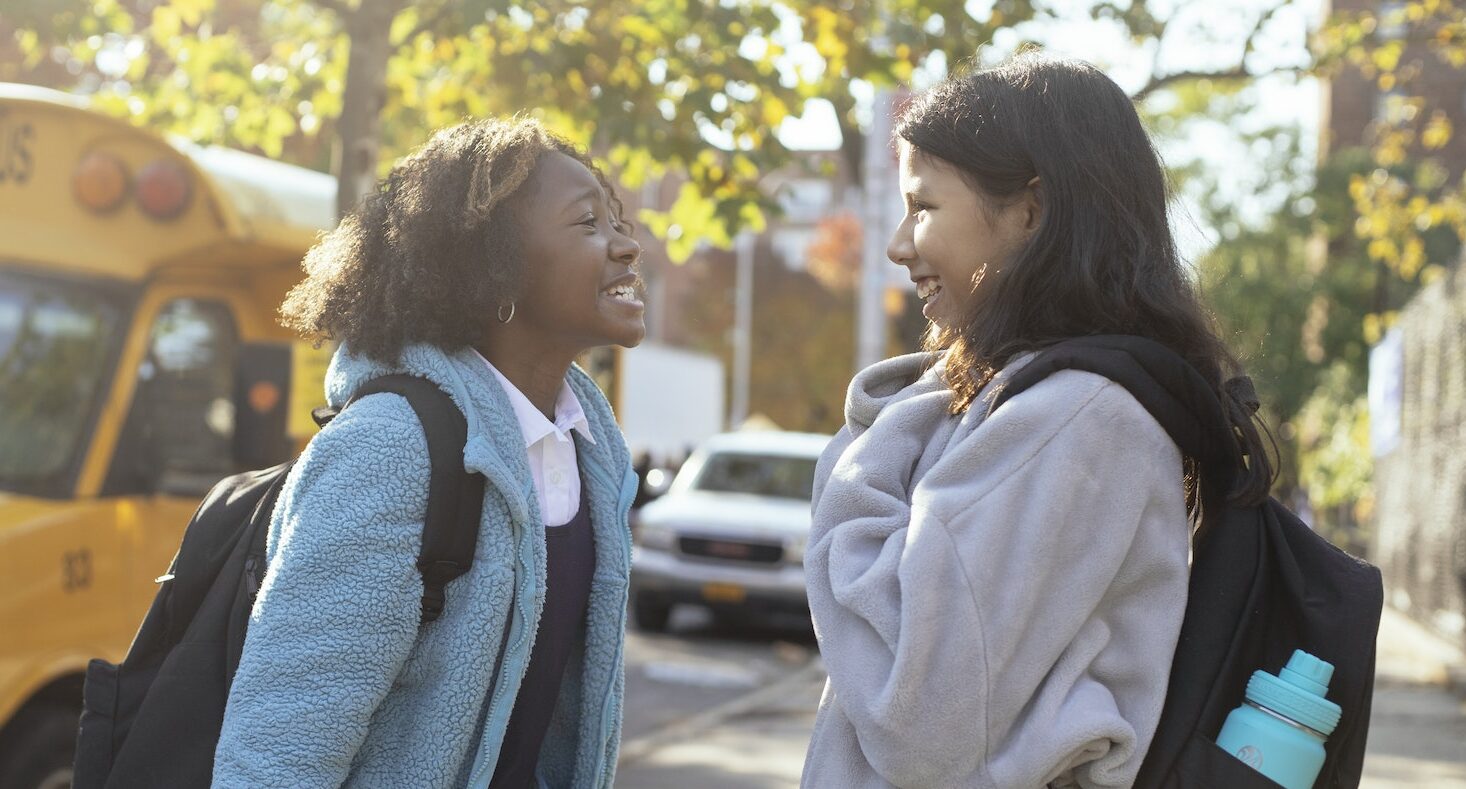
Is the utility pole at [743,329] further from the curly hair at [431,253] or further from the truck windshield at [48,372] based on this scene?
the curly hair at [431,253]

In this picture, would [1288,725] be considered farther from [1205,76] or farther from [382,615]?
[1205,76]

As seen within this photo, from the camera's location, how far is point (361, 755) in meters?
2.30

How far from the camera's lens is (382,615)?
2.19 meters

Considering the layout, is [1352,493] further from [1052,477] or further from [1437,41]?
[1052,477]

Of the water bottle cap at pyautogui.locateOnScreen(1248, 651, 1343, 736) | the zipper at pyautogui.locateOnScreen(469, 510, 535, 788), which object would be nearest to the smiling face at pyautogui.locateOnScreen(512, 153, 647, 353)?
the zipper at pyautogui.locateOnScreen(469, 510, 535, 788)

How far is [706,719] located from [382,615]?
748cm

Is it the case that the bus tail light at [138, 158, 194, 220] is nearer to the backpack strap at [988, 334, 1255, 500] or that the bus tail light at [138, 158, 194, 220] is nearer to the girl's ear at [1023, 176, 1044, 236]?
the girl's ear at [1023, 176, 1044, 236]

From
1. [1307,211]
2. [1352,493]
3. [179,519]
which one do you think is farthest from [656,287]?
[179,519]

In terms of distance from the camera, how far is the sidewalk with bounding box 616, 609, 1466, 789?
7.99 m

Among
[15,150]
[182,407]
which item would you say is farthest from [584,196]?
[182,407]

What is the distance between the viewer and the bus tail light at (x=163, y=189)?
4.81 m

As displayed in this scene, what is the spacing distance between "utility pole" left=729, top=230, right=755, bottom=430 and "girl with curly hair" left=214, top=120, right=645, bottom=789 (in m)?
43.4

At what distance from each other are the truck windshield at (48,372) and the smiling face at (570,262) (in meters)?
2.74

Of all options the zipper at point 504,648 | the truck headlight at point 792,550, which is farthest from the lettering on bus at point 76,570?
the truck headlight at point 792,550
